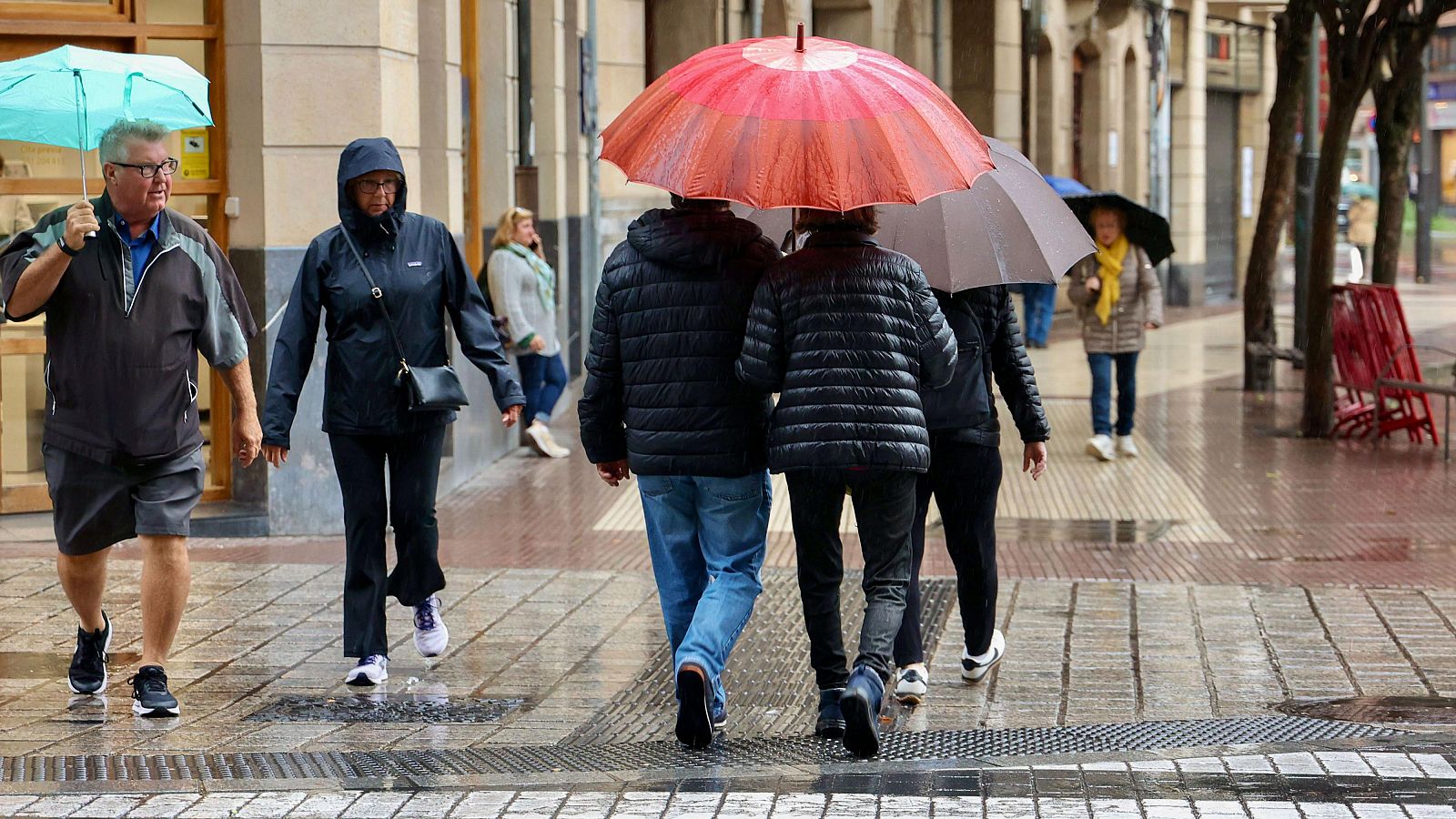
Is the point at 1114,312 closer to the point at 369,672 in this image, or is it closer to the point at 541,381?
the point at 541,381

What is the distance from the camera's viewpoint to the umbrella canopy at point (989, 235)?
631 cm

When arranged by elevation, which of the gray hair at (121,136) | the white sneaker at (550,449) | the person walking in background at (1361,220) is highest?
the person walking in background at (1361,220)

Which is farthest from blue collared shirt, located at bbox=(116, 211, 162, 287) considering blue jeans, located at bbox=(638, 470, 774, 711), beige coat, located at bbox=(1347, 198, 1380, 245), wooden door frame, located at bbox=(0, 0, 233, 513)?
beige coat, located at bbox=(1347, 198, 1380, 245)

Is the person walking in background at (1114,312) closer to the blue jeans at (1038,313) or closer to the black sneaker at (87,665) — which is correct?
the black sneaker at (87,665)

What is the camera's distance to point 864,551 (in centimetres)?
598

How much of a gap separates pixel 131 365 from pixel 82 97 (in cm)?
82

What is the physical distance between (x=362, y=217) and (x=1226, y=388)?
483 inches

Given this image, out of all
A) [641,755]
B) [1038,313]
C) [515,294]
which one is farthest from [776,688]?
[1038,313]

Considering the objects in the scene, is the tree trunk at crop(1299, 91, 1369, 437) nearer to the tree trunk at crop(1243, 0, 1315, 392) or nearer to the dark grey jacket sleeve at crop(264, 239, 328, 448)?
the tree trunk at crop(1243, 0, 1315, 392)

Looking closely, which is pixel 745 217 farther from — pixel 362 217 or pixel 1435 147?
pixel 1435 147

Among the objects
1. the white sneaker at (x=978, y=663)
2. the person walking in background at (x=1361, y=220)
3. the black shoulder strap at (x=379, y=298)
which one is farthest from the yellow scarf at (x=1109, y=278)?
the person walking in background at (x=1361, y=220)

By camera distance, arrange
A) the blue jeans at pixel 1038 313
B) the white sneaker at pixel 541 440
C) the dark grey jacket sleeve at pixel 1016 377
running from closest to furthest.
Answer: the dark grey jacket sleeve at pixel 1016 377
the white sneaker at pixel 541 440
the blue jeans at pixel 1038 313

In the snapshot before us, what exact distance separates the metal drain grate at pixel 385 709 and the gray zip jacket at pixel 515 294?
20.9 feet

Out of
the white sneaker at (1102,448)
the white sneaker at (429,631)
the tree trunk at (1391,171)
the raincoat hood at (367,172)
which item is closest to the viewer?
the raincoat hood at (367,172)
